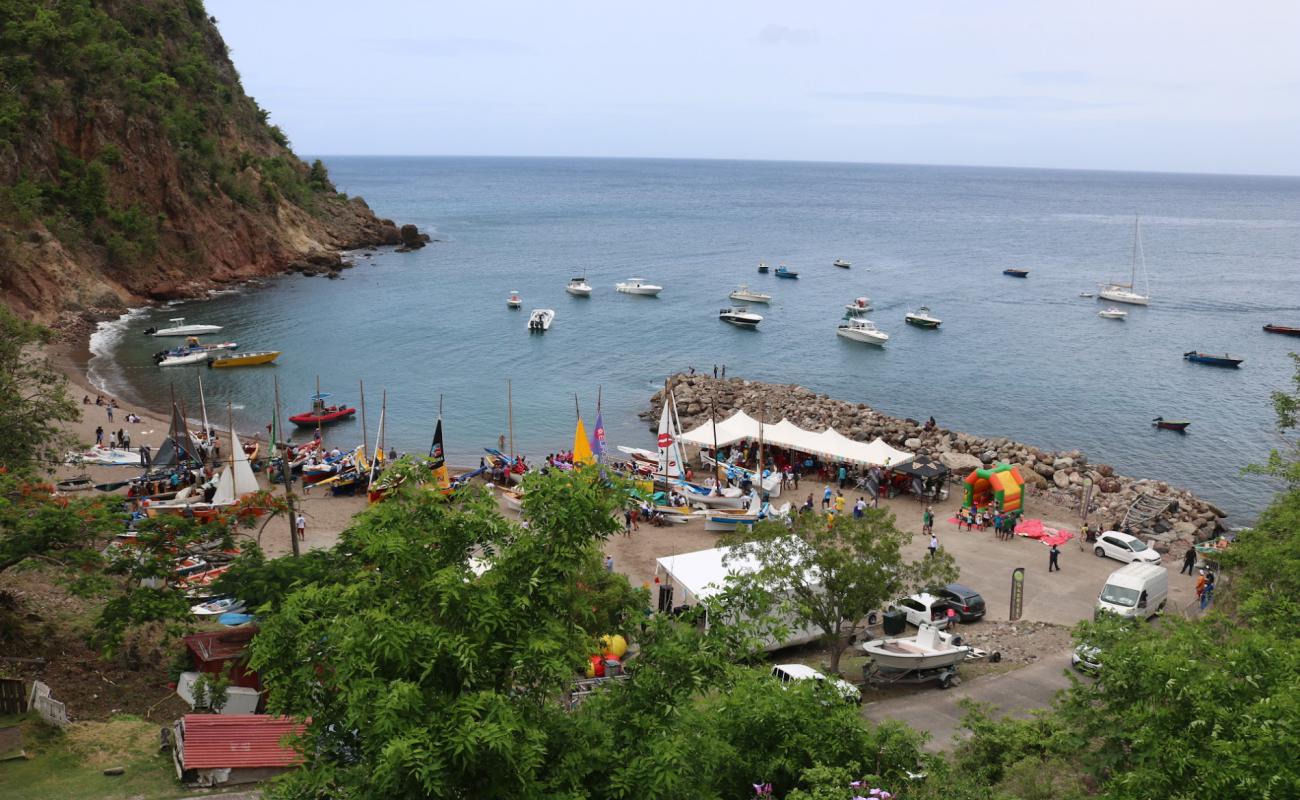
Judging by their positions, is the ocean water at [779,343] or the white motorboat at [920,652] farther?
the ocean water at [779,343]

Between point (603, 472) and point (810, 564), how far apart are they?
9967 millimetres

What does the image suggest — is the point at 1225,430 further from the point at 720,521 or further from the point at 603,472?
the point at 603,472

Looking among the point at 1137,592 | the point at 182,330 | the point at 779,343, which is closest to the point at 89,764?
the point at 1137,592

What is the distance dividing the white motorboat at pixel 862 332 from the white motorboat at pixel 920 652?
4782 cm

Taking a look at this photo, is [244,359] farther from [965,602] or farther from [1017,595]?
[1017,595]

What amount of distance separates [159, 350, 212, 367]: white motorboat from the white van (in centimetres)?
4961

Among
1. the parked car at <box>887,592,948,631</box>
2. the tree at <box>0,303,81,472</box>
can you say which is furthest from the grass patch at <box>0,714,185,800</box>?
the parked car at <box>887,592,948,631</box>

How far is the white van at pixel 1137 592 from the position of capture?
23703mm

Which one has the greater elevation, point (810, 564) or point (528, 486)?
point (528, 486)

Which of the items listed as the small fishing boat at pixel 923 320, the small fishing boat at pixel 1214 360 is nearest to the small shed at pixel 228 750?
the small fishing boat at pixel 1214 360

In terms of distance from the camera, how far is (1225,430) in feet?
160

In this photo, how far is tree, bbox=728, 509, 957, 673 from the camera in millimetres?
19672

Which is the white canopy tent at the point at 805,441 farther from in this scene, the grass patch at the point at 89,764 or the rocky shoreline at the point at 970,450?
the grass patch at the point at 89,764

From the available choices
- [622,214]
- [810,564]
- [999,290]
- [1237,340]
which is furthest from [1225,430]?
[622,214]
